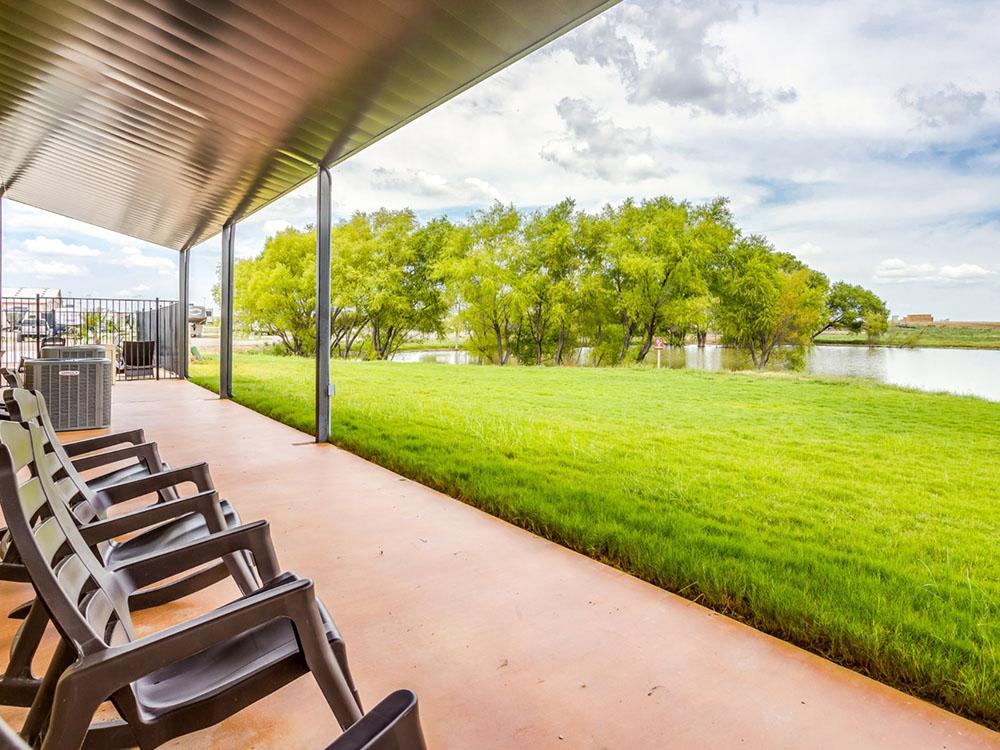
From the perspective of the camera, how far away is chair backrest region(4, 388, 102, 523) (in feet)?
6.82

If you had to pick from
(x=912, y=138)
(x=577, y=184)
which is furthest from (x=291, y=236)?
(x=912, y=138)

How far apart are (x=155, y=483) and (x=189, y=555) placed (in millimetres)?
764

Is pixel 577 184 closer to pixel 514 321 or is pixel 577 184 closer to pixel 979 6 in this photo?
pixel 514 321

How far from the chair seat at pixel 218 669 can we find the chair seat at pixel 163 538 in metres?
0.61

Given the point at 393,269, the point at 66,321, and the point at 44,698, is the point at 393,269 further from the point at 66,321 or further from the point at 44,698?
the point at 44,698

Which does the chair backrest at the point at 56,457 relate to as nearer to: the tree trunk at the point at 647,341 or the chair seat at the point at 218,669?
the chair seat at the point at 218,669

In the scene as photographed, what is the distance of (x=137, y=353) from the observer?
11.7 metres

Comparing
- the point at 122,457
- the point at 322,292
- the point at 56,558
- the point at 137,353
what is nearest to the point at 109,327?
the point at 137,353

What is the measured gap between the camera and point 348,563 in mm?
2852

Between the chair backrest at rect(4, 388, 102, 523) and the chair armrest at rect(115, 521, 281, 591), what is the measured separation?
0.81m

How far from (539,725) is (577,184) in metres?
26.3

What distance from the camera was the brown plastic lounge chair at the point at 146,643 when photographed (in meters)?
1.03

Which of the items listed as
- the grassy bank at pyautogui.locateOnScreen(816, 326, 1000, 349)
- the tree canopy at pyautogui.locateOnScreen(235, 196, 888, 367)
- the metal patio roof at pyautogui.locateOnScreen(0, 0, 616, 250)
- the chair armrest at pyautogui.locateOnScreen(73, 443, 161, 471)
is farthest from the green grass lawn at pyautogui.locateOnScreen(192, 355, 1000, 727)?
the tree canopy at pyautogui.locateOnScreen(235, 196, 888, 367)

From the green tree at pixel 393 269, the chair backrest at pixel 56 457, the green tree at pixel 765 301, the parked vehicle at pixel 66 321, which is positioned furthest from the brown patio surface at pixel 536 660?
the green tree at pixel 393 269
